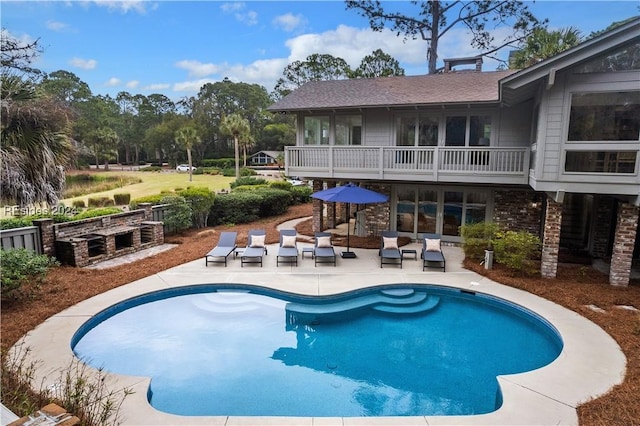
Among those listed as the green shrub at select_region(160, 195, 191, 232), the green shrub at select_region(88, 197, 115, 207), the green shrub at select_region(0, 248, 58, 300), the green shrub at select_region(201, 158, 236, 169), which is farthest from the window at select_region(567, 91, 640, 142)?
the green shrub at select_region(201, 158, 236, 169)

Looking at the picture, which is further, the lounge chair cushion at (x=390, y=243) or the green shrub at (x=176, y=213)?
the green shrub at (x=176, y=213)

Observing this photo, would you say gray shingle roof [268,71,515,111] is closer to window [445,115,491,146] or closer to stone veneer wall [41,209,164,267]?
window [445,115,491,146]

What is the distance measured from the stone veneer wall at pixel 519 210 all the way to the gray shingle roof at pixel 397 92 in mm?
3643

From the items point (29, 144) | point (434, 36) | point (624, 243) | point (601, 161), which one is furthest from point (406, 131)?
point (434, 36)

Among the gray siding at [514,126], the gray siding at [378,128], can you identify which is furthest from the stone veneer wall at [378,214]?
the gray siding at [514,126]

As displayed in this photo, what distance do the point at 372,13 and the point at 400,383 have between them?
2686 centimetres

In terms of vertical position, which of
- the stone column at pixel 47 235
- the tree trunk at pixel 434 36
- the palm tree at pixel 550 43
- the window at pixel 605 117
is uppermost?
the tree trunk at pixel 434 36

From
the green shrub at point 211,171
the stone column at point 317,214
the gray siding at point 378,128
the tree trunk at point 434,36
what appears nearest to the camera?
the gray siding at point 378,128

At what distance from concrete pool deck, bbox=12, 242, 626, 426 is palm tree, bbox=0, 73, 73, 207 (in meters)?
2.82

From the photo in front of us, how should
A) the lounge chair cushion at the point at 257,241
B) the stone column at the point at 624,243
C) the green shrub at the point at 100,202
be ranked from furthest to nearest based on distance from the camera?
the green shrub at the point at 100,202 → the lounge chair cushion at the point at 257,241 → the stone column at the point at 624,243

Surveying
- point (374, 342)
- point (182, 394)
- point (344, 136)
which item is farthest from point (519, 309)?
point (344, 136)

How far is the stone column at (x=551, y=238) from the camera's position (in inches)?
403

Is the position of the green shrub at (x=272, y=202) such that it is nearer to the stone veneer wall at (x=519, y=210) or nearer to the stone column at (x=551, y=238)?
the stone veneer wall at (x=519, y=210)

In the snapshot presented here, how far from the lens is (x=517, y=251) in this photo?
34.9 feet
